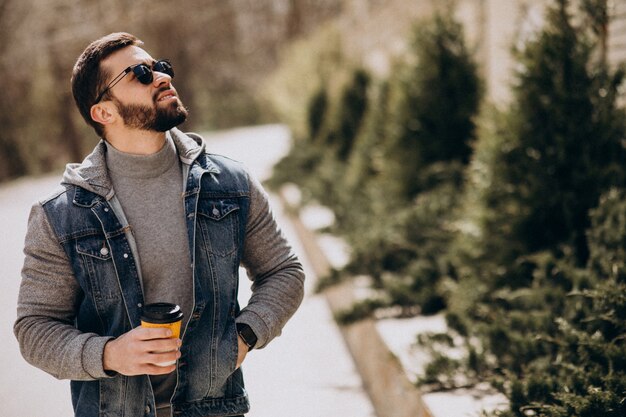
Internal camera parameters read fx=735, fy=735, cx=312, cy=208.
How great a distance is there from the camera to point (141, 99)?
7.27ft

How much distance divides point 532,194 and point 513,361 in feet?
4.11

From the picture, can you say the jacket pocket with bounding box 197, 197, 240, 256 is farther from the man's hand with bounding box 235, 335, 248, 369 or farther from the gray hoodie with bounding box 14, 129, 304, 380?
the man's hand with bounding box 235, 335, 248, 369

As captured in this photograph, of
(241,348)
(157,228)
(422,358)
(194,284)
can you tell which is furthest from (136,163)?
(422,358)

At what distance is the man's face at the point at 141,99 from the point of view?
220 centimetres

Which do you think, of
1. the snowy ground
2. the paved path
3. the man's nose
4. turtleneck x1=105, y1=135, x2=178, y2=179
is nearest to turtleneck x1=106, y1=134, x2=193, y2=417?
turtleneck x1=105, y1=135, x2=178, y2=179

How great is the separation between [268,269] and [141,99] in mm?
690

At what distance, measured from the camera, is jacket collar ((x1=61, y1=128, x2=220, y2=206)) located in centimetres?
220

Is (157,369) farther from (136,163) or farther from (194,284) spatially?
(136,163)

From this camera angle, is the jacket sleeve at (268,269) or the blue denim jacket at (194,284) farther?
the jacket sleeve at (268,269)

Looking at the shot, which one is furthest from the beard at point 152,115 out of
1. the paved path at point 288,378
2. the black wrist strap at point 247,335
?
the paved path at point 288,378

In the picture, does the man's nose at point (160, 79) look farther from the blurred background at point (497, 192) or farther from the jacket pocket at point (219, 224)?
the blurred background at point (497, 192)

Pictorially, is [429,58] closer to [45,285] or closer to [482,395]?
[482,395]

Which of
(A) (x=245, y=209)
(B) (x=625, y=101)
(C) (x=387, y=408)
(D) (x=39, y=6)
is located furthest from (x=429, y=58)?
(D) (x=39, y=6)

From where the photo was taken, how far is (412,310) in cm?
581
